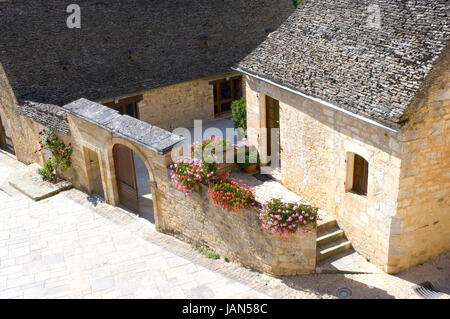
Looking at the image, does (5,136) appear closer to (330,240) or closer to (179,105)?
(179,105)

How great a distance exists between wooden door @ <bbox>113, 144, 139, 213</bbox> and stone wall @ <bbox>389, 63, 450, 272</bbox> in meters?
6.65

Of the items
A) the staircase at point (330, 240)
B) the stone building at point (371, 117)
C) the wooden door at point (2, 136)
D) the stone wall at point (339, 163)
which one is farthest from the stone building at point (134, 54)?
the staircase at point (330, 240)

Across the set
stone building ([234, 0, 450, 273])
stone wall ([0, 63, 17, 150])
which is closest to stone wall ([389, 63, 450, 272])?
stone building ([234, 0, 450, 273])

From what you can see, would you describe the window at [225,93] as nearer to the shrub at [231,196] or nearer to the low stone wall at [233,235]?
the low stone wall at [233,235]

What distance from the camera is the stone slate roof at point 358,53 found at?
10.3m

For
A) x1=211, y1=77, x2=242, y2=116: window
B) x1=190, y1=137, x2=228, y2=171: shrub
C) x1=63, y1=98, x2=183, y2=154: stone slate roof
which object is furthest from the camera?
x1=211, y1=77, x2=242, y2=116: window

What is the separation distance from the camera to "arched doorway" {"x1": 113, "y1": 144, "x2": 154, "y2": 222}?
1377 cm

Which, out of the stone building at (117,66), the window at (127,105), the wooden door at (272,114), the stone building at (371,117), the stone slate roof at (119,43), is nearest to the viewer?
the stone building at (371,117)

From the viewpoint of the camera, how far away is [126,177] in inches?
560

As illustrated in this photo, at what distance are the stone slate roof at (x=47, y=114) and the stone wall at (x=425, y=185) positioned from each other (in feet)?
30.9

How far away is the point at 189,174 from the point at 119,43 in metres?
9.47

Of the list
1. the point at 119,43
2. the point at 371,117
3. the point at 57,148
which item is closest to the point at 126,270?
the point at 57,148

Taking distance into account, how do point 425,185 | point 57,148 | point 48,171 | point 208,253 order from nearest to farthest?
point 425,185 → point 208,253 → point 57,148 → point 48,171

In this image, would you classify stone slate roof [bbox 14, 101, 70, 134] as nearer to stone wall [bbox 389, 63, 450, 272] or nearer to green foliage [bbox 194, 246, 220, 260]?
green foliage [bbox 194, 246, 220, 260]
